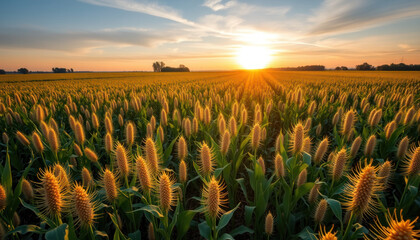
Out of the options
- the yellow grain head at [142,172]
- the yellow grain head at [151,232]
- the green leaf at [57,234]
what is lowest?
the yellow grain head at [151,232]

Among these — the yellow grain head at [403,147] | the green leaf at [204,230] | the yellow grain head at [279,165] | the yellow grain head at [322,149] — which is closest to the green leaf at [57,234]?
the green leaf at [204,230]

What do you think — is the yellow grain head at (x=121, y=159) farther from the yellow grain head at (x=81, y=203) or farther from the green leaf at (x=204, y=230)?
the green leaf at (x=204, y=230)

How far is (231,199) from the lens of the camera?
312cm

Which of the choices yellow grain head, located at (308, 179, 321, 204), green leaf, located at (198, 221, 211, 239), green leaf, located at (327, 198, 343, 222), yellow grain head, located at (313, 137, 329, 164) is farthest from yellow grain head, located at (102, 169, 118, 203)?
yellow grain head, located at (313, 137, 329, 164)

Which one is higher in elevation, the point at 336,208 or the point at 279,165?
the point at 279,165

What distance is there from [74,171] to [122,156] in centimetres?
185

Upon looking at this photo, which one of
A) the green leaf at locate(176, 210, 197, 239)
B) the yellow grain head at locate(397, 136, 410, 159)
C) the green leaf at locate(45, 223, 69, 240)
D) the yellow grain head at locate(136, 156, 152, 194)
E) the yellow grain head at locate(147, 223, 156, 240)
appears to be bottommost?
the yellow grain head at locate(147, 223, 156, 240)

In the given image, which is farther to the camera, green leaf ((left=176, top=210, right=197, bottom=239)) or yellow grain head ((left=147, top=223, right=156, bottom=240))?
yellow grain head ((left=147, top=223, right=156, bottom=240))

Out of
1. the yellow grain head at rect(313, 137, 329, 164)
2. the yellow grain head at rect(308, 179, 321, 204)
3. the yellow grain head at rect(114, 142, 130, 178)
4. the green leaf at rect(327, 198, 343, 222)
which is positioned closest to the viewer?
the green leaf at rect(327, 198, 343, 222)

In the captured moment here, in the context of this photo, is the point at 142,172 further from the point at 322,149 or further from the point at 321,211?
the point at 322,149

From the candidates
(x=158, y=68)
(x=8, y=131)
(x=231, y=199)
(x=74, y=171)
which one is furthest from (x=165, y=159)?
(x=158, y=68)

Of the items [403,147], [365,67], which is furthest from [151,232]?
[365,67]

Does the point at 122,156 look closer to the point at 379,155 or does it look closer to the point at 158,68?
the point at 379,155

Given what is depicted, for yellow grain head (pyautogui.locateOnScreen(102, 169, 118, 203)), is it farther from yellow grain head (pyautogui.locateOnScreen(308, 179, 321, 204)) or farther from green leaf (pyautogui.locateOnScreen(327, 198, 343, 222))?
yellow grain head (pyautogui.locateOnScreen(308, 179, 321, 204))
